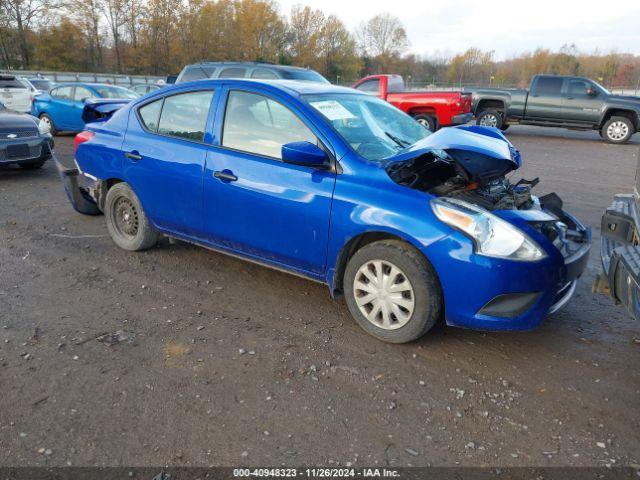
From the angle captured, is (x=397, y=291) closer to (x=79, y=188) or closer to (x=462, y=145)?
(x=462, y=145)

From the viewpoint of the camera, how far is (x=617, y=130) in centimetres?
1550

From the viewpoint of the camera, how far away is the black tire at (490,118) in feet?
55.5

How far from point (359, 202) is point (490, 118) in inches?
598

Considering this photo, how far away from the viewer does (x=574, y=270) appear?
3414mm

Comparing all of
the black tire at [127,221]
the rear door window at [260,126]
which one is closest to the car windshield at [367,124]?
the rear door window at [260,126]

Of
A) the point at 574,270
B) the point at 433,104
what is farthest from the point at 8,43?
the point at 574,270

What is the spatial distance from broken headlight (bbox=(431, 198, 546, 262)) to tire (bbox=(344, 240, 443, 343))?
0.33 metres

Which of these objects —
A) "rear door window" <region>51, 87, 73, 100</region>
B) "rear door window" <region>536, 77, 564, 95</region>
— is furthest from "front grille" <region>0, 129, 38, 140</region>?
"rear door window" <region>536, 77, 564, 95</region>

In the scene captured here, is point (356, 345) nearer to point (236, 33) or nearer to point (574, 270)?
point (574, 270)

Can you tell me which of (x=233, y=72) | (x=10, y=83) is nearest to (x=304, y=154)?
(x=233, y=72)

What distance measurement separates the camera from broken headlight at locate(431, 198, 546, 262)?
10.2 ft

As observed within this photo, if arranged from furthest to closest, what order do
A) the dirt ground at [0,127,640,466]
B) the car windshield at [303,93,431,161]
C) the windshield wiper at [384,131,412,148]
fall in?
1. the windshield wiper at [384,131,412,148]
2. the car windshield at [303,93,431,161]
3. the dirt ground at [0,127,640,466]

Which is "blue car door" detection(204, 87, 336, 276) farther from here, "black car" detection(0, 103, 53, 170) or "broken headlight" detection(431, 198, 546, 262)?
"black car" detection(0, 103, 53, 170)

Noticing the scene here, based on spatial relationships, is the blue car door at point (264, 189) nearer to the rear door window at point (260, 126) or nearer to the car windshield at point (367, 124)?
the rear door window at point (260, 126)
